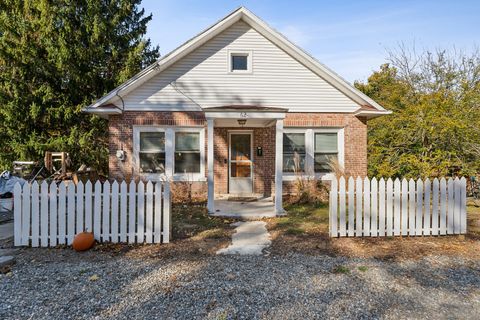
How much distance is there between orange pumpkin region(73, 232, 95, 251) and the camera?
4852 millimetres

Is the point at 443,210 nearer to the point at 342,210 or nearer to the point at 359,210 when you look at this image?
the point at 359,210

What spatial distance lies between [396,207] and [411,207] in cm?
30

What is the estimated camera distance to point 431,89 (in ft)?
42.7

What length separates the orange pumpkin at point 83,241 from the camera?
15.9 ft

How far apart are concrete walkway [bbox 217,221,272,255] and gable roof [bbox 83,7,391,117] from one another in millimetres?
5762

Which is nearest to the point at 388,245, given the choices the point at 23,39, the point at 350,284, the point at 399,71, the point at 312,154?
the point at 350,284

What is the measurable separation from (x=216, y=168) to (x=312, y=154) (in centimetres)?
345

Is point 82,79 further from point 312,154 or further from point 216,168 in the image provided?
point 312,154

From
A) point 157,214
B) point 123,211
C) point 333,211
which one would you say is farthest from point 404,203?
point 123,211

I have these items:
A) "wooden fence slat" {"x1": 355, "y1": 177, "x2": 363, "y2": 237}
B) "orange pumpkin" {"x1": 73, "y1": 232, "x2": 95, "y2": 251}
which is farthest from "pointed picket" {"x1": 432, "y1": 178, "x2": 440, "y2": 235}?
"orange pumpkin" {"x1": 73, "y1": 232, "x2": 95, "y2": 251}

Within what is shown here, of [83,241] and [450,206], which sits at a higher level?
[450,206]

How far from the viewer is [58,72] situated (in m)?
14.3

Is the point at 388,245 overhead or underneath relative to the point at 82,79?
underneath

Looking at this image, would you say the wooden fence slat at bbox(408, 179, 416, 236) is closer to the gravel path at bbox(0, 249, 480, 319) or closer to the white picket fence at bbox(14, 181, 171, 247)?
the gravel path at bbox(0, 249, 480, 319)
